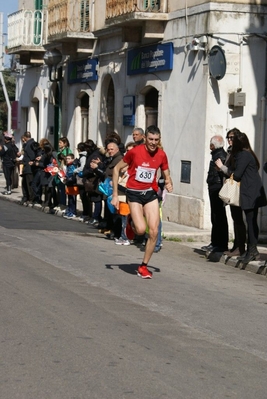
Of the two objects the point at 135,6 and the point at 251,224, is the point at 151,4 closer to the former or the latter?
the point at 135,6

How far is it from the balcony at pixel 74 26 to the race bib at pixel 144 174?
14.8 meters

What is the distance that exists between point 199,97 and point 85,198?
136 inches

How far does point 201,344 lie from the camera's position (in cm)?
811

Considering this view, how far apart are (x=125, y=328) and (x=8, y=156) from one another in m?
20.1

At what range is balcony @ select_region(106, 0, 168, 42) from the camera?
21266 millimetres

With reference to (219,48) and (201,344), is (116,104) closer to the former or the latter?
(219,48)

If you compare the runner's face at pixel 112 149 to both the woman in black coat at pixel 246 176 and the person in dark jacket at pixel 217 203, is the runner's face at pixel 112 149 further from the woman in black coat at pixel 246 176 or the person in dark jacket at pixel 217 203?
the woman in black coat at pixel 246 176

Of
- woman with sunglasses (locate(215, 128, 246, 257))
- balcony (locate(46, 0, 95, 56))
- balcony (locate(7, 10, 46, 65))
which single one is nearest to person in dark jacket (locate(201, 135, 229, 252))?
woman with sunglasses (locate(215, 128, 246, 257))

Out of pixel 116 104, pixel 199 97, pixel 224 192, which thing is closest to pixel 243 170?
pixel 224 192

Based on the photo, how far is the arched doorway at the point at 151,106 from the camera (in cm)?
2267

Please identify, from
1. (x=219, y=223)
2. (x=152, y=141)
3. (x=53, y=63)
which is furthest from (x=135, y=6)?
(x=152, y=141)

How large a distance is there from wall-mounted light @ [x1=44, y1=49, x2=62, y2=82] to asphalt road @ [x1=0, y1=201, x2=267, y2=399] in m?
15.9

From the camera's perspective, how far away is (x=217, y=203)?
15.1 m

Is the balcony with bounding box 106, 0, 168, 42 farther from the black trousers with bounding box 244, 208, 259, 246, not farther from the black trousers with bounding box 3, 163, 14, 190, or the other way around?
the black trousers with bounding box 244, 208, 259, 246
